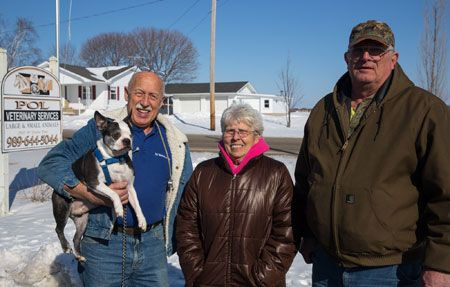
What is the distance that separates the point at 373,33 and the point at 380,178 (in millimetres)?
917

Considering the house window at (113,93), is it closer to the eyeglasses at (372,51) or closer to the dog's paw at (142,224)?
the dog's paw at (142,224)

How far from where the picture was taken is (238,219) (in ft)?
9.39

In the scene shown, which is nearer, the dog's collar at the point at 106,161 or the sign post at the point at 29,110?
the dog's collar at the point at 106,161

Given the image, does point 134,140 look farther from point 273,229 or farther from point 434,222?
point 434,222

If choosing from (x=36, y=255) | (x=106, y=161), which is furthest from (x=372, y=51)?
(x=36, y=255)

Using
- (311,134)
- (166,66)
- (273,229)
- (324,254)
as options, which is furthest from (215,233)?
(166,66)

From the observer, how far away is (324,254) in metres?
2.84

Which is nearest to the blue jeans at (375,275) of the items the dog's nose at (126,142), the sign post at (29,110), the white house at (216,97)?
the dog's nose at (126,142)

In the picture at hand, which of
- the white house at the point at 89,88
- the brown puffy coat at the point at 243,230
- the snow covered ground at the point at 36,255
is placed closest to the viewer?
the brown puffy coat at the point at 243,230

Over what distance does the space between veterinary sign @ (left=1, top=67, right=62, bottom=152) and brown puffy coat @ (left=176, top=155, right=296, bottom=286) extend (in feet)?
20.0

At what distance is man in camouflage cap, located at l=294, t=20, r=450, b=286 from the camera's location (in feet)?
7.79

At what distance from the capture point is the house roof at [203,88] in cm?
5434

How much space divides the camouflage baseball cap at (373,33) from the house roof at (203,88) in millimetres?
51106

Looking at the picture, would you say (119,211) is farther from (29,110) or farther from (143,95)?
(29,110)
